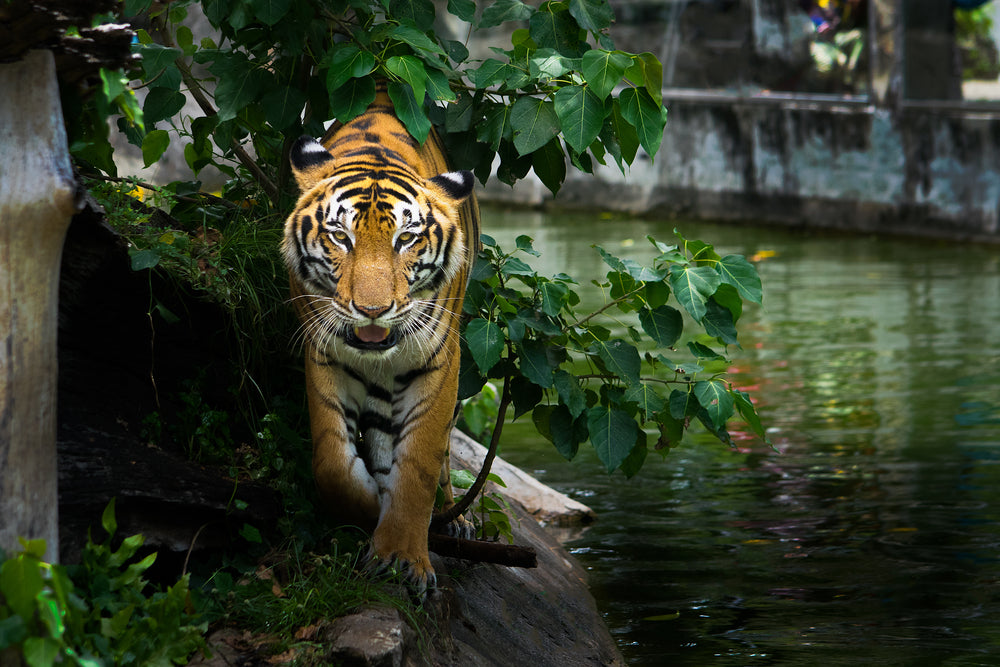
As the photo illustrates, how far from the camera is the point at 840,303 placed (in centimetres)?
1034


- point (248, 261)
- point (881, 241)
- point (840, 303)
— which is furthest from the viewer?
point (881, 241)

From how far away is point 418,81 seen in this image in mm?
3773

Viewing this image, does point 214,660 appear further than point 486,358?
No

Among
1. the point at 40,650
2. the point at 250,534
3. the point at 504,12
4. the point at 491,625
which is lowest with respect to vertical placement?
the point at 491,625

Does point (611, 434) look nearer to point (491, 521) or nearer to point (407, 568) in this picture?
point (491, 521)

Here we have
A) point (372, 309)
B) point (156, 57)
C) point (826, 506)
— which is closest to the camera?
point (372, 309)

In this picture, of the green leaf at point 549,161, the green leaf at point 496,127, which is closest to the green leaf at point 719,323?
the green leaf at point 549,161

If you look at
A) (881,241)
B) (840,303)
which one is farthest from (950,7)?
(840,303)

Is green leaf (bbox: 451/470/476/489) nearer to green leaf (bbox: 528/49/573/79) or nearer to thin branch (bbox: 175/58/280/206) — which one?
thin branch (bbox: 175/58/280/206)

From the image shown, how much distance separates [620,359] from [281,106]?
1.45 m

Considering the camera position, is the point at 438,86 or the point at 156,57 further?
the point at 156,57

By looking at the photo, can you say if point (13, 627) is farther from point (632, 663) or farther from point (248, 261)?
point (632, 663)

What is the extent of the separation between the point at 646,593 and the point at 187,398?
6.90 feet

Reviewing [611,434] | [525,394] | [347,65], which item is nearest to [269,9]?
[347,65]
